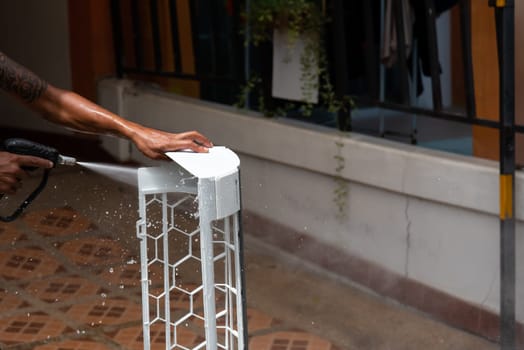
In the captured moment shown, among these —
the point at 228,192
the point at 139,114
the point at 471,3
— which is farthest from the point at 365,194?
the point at 228,192

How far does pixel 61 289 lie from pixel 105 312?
469 millimetres

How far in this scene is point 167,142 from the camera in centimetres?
263

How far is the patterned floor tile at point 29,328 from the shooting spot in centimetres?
475

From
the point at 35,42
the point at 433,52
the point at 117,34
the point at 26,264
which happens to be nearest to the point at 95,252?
the point at 26,264

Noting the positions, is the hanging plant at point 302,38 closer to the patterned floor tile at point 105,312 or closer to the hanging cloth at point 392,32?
the hanging cloth at point 392,32

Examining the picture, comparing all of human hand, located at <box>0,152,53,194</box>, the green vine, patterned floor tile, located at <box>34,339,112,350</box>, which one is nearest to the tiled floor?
patterned floor tile, located at <box>34,339,112,350</box>

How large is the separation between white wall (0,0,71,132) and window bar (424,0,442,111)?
376cm

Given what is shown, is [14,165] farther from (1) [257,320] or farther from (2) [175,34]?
(2) [175,34]

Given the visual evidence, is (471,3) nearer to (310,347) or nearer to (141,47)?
(310,347)

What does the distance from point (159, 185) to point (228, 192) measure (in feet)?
1.15

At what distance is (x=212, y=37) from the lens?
22.1ft

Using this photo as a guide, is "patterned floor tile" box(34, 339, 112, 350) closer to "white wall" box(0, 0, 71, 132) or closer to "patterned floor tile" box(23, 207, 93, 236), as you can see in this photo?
"patterned floor tile" box(23, 207, 93, 236)

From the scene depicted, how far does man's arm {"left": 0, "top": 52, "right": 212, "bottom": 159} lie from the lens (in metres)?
2.69

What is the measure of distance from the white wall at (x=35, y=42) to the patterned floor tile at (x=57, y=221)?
1618 mm
